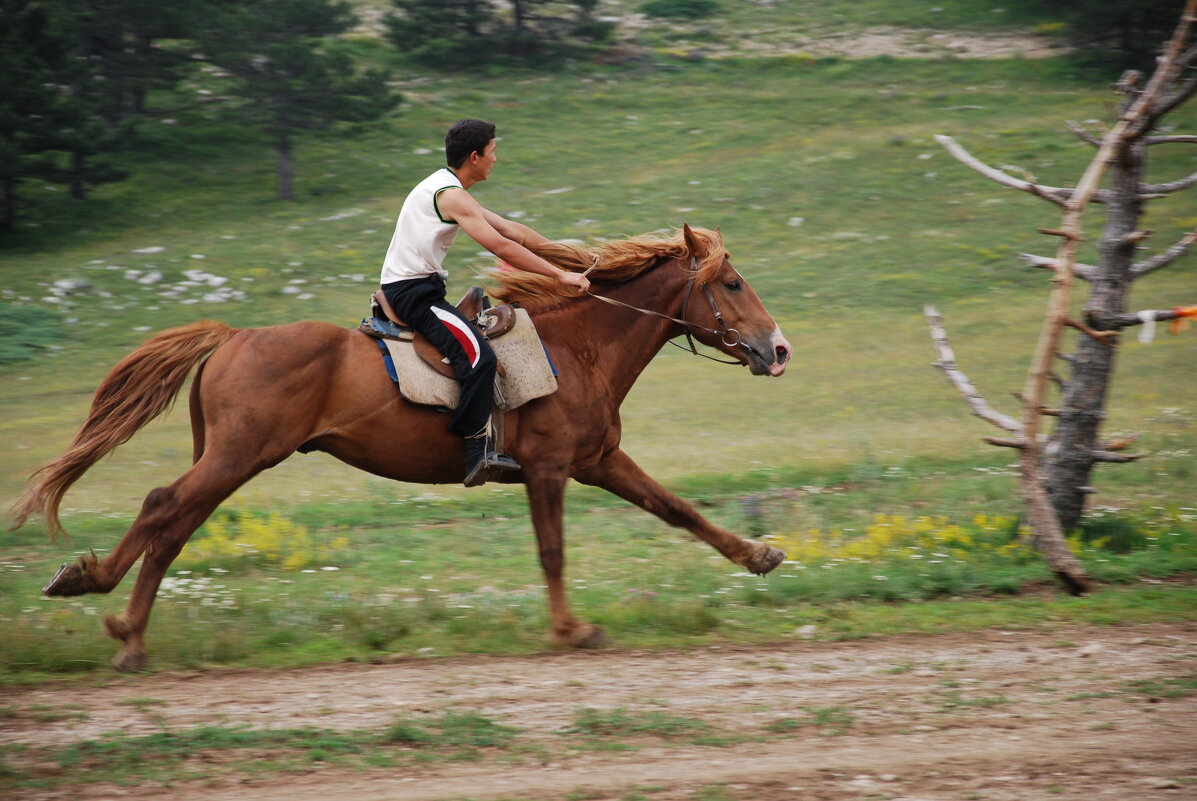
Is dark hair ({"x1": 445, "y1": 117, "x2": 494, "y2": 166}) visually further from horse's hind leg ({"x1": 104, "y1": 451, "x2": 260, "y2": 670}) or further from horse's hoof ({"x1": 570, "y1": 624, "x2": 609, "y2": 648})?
horse's hoof ({"x1": 570, "y1": 624, "x2": 609, "y2": 648})

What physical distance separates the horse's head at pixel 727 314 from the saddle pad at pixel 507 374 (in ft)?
3.64

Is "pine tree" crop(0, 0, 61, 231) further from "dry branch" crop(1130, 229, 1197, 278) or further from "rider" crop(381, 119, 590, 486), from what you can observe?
"dry branch" crop(1130, 229, 1197, 278)

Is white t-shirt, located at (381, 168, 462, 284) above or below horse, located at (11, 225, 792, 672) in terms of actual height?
above

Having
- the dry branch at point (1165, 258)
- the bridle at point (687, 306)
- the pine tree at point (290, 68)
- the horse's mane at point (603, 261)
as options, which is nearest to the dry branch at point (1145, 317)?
the dry branch at point (1165, 258)

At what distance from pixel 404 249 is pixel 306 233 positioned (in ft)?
56.0

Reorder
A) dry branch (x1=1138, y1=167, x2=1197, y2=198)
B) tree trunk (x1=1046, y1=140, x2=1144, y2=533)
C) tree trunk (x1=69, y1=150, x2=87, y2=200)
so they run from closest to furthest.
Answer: dry branch (x1=1138, y1=167, x2=1197, y2=198), tree trunk (x1=1046, y1=140, x2=1144, y2=533), tree trunk (x1=69, y1=150, x2=87, y2=200)

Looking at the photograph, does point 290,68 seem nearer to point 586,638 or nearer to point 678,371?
point 678,371

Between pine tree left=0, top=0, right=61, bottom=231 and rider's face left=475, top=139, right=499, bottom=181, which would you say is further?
pine tree left=0, top=0, right=61, bottom=231

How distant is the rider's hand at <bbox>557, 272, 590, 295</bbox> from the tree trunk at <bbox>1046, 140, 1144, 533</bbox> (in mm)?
4003

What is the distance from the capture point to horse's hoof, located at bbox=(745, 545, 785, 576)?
7922 mm

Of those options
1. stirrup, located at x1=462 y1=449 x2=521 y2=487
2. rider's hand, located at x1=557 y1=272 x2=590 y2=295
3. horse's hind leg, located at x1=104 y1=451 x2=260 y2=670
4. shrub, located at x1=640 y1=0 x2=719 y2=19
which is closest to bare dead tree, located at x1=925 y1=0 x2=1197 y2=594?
rider's hand, located at x1=557 y1=272 x2=590 y2=295

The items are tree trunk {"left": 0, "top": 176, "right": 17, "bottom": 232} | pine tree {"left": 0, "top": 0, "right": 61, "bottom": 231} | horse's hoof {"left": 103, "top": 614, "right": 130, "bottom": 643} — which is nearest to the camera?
horse's hoof {"left": 103, "top": 614, "right": 130, "bottom": 643}

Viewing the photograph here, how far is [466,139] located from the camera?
23.3ft

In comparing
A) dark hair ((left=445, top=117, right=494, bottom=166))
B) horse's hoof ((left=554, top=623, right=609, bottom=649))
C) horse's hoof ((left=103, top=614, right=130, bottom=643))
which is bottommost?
horse's hoof ((left=554, top=623, right=609, bottom=649))
